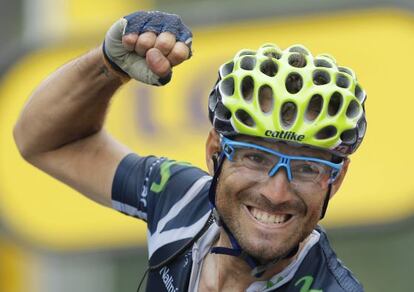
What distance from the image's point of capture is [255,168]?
4.93 meters

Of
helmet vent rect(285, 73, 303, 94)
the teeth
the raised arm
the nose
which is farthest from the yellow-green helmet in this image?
the raised arm

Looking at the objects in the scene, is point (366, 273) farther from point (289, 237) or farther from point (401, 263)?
point (289, 237)

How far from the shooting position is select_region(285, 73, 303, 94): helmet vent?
499 cm

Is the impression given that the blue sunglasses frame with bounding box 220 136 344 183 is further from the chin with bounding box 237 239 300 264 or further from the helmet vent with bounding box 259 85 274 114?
the chin with bounding box 237 239 300 264

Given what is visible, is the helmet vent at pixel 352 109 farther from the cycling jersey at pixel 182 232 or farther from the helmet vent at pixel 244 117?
the cycling jersey at pixel 182 232

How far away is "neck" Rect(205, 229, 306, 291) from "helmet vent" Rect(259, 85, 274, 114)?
51 cm

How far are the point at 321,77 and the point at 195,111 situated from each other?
579 centimetres

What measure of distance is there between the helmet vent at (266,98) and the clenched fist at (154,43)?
0.93ft

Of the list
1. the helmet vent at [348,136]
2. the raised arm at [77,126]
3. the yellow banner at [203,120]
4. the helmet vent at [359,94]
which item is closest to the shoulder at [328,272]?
the helmet vent at [348,136]

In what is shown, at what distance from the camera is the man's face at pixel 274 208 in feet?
16.1

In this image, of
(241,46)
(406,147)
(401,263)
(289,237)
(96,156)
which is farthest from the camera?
(401,263)

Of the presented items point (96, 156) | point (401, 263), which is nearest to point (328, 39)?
point (401, 263)

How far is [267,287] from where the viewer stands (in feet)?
16.8

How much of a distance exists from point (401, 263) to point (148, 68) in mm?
8595
